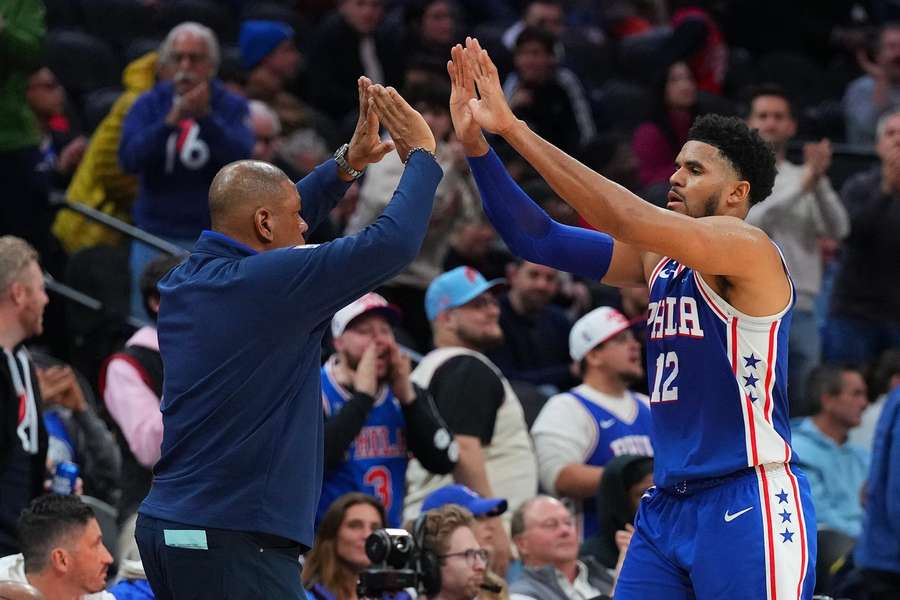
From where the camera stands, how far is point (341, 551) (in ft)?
23.5

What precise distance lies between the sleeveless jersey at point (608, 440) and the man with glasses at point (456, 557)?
164cm

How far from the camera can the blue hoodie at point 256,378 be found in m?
4.91

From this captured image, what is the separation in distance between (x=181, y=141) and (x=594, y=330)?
264 cm

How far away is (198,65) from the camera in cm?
984

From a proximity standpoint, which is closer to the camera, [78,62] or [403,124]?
[403,124]

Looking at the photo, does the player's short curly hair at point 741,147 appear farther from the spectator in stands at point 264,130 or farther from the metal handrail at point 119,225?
the spectator in stands at point 264,130

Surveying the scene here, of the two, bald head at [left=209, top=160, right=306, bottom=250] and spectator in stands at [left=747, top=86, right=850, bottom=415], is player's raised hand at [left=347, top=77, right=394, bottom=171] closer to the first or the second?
bald head at [left=209, top=160, right=306, bottom=250]

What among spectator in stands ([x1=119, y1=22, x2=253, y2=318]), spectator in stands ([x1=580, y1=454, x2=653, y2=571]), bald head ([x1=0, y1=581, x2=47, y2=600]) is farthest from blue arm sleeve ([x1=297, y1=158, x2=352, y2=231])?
spectator in stands ([x1=119, y1=22, x2=253, y2=318])

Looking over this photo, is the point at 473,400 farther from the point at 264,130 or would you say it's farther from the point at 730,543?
the point at 730,543

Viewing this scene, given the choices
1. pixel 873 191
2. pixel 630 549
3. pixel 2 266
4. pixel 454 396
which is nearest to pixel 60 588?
pixel 2 266

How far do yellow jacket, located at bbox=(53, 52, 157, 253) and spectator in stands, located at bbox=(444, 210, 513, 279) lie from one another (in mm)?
2057

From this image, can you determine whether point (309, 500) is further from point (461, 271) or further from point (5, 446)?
point (461, 271)

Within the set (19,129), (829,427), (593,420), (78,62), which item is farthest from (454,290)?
(78,62)

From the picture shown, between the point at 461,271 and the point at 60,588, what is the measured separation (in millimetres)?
3481
